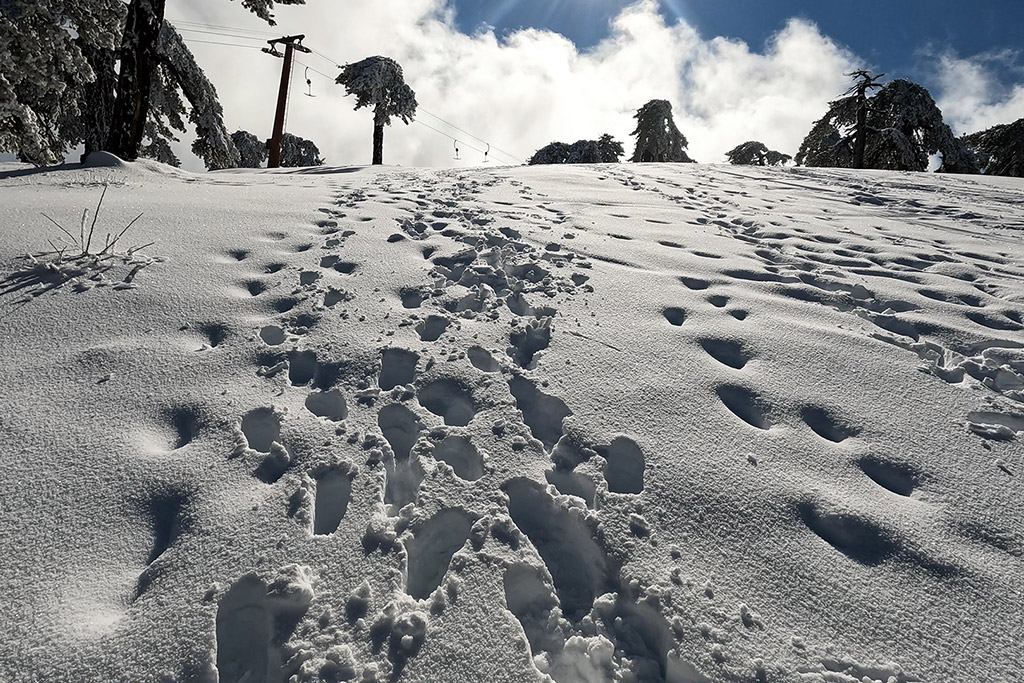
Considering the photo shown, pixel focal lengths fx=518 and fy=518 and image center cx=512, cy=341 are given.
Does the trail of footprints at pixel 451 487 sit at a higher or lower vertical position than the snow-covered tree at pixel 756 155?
lower

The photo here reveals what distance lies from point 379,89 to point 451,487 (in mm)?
20062

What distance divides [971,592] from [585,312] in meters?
2.10

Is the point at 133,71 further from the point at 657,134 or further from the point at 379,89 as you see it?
the point at 657,134

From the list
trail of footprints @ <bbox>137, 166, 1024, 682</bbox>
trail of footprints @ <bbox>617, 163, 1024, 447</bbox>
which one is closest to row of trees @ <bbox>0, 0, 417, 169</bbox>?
trail of footprints @ <bbox>137, 166, 1024, 682</bbox>

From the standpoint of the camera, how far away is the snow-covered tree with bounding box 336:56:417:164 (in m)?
18.8

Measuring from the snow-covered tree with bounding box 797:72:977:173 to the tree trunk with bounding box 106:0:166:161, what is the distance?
20.0 meters

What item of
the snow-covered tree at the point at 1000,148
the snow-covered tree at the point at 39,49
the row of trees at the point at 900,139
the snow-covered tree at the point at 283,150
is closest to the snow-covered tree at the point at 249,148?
the snow-covered tree at the point at 283,150

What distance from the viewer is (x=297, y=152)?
894 inches

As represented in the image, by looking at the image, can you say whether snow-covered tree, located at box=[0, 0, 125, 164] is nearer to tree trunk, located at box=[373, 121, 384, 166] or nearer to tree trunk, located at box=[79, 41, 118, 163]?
tree trunk, located at box=[79, 41, 118, 163]

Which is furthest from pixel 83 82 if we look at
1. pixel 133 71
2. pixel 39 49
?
pixel 39 49

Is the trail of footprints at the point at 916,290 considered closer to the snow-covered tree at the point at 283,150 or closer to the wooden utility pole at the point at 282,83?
the wooden utility pole at the point at 282,83

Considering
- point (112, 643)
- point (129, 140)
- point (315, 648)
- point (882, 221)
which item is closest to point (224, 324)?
point (112, 643)

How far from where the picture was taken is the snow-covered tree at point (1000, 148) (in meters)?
18.6

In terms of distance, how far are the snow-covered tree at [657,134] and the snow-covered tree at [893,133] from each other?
18.8 feet
